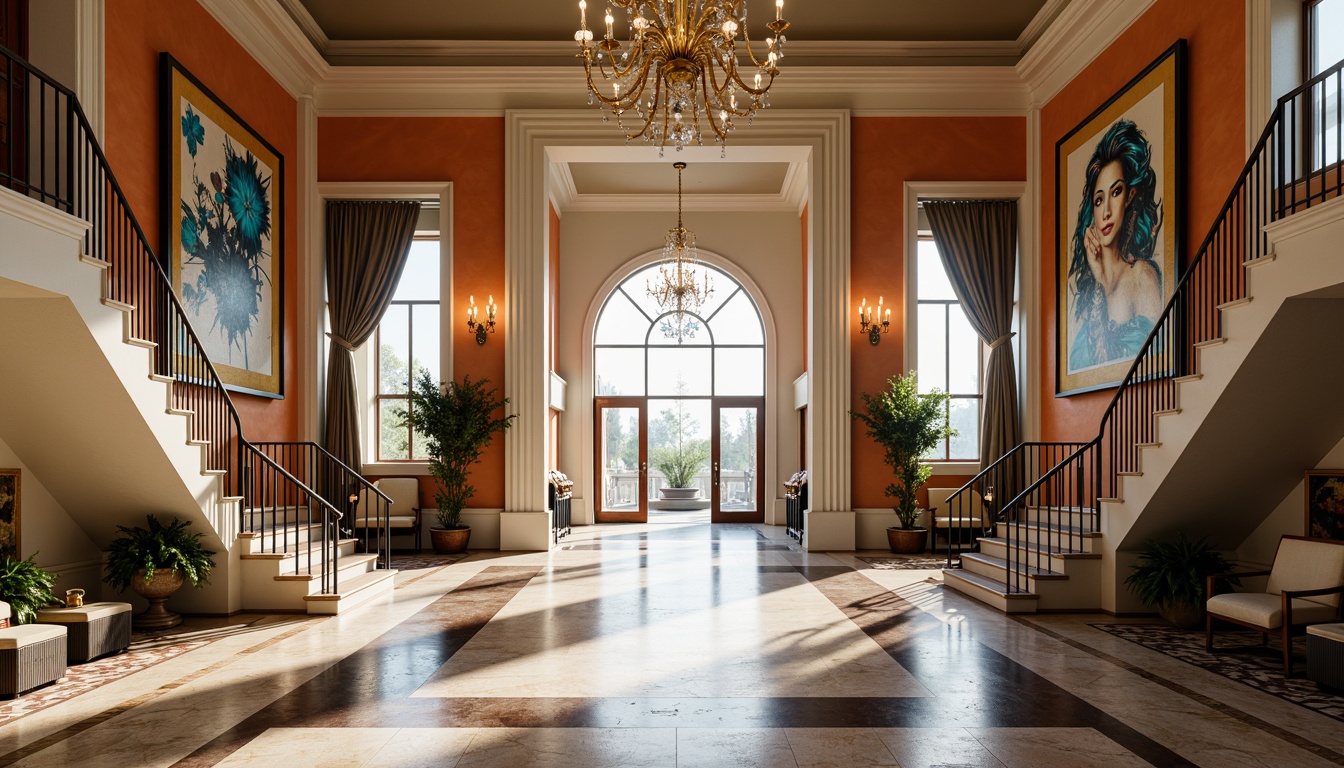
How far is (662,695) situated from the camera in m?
5.11

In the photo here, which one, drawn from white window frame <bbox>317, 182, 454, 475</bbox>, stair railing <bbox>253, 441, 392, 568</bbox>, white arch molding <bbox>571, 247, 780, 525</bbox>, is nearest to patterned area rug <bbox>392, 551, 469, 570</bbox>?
stair railing <bbox>253, 441, 392, 568</bbox>

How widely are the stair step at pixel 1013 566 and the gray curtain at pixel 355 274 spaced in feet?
24.7

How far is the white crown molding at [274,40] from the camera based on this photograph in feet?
31.1

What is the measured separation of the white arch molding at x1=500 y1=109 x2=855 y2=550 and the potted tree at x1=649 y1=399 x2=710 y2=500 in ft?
16.5

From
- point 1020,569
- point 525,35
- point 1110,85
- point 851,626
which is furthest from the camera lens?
point 525,35

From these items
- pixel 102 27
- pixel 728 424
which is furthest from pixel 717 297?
pixel 102 27

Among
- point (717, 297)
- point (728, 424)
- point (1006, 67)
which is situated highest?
point (1006, 67)

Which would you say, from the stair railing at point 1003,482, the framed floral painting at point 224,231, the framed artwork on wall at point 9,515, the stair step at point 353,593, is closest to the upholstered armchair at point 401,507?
the framed floral painting at point 224,231

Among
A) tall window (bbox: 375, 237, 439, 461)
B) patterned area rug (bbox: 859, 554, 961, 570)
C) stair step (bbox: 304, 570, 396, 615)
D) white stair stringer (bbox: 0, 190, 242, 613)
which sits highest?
tall window (bbox: 375, 237, 439, 461)

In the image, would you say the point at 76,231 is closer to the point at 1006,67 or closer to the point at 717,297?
the point at 1006,67

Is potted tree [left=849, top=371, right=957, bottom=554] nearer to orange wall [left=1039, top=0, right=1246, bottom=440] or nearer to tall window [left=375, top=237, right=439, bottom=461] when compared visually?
orange wall [left=1039, top=0, right=1246, bottom=440]

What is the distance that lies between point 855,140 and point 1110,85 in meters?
3.17

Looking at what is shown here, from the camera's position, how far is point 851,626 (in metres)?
7.01

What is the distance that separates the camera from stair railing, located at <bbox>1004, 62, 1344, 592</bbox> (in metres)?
5.74
